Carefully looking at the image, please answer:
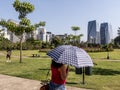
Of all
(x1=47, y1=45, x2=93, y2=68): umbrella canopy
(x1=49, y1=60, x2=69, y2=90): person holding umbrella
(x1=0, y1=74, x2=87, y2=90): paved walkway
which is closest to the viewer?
(x1=49, y1=60, x2=69, y2=90): person holding umbrella

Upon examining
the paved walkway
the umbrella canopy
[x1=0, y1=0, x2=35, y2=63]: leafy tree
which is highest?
[x1=0, y1=0, x2=35, y2=63]: leafy tree

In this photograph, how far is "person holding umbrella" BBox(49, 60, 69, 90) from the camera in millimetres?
5328

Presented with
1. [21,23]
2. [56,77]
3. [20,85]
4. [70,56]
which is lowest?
[20,85]

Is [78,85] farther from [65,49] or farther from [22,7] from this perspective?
[22,7]

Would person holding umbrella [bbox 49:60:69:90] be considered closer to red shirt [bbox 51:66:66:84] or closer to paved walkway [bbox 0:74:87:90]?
red shirt [bbox 51:66:66:84]

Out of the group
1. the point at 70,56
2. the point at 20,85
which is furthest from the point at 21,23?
the point at 70,56

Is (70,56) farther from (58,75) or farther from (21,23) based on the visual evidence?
(21,23)

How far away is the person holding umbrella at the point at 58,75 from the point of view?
5.33m

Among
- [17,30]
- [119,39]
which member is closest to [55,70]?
[17,30]

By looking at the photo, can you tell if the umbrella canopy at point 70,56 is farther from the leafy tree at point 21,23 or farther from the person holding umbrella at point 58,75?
the leafy tree at point 21,23

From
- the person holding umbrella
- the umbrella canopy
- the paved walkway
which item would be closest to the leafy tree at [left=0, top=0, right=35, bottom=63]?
the paved walkway

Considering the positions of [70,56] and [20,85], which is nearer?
[70,56]

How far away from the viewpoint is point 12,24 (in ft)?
80.7

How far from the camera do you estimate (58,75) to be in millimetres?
5383
